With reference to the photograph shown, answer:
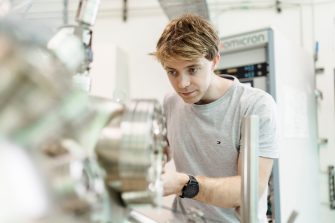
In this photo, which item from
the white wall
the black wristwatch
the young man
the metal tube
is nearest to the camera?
the metal tube

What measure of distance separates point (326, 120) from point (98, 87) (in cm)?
154

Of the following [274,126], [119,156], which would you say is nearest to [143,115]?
[119,156]

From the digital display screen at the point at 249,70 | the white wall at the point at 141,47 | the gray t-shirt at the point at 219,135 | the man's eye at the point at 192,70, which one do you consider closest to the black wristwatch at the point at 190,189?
the gray t-shirt at the point at 219,135

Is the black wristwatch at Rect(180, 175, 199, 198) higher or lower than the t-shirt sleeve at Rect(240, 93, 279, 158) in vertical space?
lower

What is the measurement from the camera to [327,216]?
2324 mm

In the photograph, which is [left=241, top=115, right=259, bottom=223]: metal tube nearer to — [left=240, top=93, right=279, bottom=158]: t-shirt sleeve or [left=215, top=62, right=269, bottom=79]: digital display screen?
[left=240, top=93, right=279, bottom=158]: t-shirt sleeve

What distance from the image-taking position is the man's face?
3.29 ft

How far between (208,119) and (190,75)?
0.18 meters

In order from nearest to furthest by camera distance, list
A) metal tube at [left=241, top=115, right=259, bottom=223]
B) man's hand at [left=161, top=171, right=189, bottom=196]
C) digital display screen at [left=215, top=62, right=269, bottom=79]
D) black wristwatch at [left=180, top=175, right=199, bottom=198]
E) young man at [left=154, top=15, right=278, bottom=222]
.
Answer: metal tube at [left=241, top=115, right=259, bottom=223] → man's hand at [left=161, top=171, right=189, bottom=196] → black wristwatch at [left=180, top=175, right=199, bottom=198] → young man at [left=154, top=15, right=278, bottom=222] → digital display screen at [left=215, top=62, right=269, bottom=79]

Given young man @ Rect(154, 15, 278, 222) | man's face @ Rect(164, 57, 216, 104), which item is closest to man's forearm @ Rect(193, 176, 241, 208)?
young man @ Rect(154, 15, 278, 222)

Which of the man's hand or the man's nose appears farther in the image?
the man's nose

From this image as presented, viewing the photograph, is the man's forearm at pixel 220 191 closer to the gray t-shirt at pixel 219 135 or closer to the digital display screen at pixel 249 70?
the gray t-shirt at pixel 219 135

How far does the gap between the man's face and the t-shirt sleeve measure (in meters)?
0.16

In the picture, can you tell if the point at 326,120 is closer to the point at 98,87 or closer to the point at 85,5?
the point at 98,87
